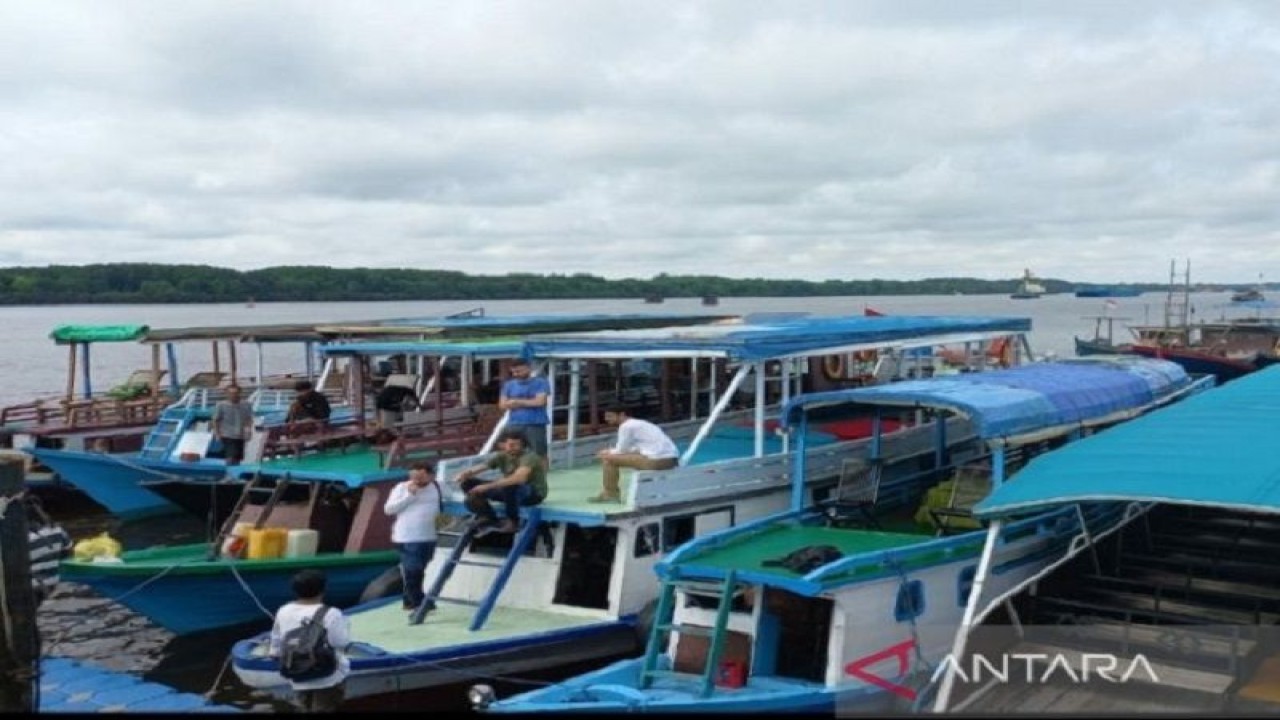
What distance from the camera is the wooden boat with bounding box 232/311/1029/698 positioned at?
43.7 ft

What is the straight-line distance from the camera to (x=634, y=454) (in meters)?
15.5

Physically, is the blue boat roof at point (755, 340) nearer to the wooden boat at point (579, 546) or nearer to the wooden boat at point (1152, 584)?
the wooden boat at point (579, 546)

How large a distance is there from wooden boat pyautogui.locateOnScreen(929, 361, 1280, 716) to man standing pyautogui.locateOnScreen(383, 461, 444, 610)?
6350 millimetres

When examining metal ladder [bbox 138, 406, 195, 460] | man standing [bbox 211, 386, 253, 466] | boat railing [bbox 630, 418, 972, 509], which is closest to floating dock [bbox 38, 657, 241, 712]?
boat railing [bbox 630, 418, 972, 509]

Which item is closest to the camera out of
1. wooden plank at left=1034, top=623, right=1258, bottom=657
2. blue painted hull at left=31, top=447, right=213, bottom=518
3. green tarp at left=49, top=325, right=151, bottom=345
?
wooden plank at left=1034, top=623, right=1258, bottom=657

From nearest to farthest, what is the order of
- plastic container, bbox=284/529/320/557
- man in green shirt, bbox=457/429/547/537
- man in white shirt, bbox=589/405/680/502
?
1. man in green shirt, bbox=457/429/547/537
2. man in white shirt, bbox=589/405/680/502
3. plastic container, bbox=284/529/320/557

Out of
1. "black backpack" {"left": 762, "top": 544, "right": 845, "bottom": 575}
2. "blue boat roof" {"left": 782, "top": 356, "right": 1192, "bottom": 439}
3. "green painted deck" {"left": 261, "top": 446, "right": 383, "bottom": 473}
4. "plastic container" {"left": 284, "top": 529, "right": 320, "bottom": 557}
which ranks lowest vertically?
"plastic container" {"left": 284, "top": 529, "right": 320, "bottom": 557}

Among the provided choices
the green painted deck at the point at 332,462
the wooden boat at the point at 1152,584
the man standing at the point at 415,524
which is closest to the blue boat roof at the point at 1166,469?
the wooden boat at the point at 1152,584

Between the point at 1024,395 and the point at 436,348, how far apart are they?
873 cm

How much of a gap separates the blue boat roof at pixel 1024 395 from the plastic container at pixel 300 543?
7288 millimetres

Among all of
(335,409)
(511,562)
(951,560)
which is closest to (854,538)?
(951,560)

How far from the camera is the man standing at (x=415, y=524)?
1453cm

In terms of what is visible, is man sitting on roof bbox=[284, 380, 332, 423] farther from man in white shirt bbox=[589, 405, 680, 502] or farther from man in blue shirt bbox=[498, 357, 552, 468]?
man in white shirt bbox=[589, 405, 680, 502]

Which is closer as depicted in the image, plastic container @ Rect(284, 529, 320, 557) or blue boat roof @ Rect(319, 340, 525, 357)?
plastic container @ Rect(284, 529, 320, 557)
